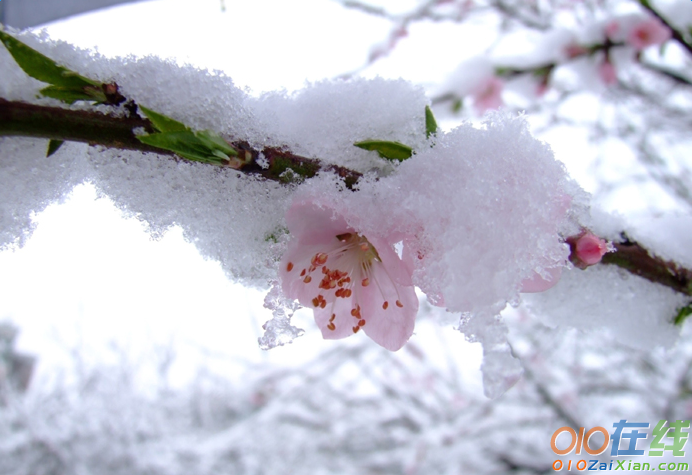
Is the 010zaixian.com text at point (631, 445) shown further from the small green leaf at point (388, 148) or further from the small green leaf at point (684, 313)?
the small green leaf at point (388, 148)

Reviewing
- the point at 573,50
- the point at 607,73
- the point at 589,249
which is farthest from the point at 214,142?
the point at 607,73

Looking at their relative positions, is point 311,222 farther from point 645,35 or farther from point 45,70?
point 645,35

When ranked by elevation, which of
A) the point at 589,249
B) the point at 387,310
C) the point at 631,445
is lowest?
the point at 631,445

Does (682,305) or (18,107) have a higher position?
(18,107)

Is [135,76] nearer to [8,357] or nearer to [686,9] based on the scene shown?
[686,9]

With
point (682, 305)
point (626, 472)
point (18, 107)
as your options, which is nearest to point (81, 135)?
point (18, 107)

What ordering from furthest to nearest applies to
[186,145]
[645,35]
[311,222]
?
[645,35]
[311,222]
[186,145]
